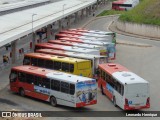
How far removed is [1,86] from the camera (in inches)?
1111

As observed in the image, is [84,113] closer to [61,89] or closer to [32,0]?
[61,89]

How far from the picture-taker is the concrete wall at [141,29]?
53781mm

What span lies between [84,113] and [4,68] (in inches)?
490

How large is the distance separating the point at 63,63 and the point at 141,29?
92.6 ft

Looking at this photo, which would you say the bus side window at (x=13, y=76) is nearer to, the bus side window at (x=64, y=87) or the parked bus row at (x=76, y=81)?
the parked bus row at (x=76, y=81)

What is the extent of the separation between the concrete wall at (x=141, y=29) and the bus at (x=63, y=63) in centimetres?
2544

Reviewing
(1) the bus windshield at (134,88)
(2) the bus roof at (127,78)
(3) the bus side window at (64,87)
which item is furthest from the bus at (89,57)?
(1) the bus windshield at (134,88)

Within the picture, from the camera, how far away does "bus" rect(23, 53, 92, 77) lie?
28625mm

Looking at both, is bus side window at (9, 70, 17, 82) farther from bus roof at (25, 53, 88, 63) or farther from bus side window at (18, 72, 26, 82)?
bus roof at (25, 53, 88, 63)

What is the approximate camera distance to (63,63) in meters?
29.3

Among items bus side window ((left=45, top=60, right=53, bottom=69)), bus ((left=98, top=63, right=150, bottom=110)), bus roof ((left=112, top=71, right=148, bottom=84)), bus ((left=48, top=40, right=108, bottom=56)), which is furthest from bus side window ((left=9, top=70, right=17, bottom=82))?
bus ((left=48, top=40, right=108, bottom=56))

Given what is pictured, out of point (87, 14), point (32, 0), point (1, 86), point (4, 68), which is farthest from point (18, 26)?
point (87, 14)

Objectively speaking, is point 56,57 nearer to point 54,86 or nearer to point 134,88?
point 54,86

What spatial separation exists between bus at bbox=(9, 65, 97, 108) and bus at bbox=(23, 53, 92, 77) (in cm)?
335
